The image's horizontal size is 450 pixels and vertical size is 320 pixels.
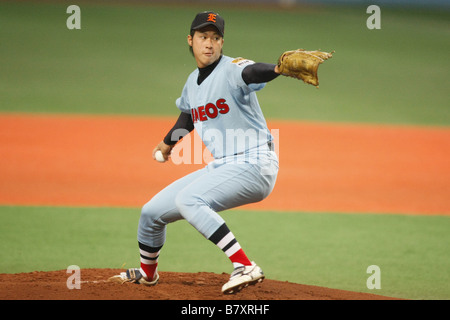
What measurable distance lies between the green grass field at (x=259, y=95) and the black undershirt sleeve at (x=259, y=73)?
2367mm

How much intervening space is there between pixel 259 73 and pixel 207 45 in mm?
559

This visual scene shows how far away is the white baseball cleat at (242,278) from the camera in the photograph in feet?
13.3

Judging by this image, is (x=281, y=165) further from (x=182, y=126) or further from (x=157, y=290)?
(x=157, y=290)

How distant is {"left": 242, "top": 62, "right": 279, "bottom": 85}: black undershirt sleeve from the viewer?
409cm

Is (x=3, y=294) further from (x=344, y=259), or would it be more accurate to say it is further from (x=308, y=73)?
(x=344, y=259)

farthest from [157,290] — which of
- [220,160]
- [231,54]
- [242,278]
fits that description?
[231,54]

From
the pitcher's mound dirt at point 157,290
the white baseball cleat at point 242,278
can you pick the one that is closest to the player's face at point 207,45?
the white baseball cleat at point 242,278

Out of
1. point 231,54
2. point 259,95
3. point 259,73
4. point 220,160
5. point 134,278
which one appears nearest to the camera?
point 259,73

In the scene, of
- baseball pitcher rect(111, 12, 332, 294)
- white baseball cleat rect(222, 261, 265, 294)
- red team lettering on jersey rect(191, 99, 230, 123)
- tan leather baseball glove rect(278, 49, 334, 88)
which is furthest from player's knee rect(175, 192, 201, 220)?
tan leather baseball glove rect(278, 49, 334, 88)

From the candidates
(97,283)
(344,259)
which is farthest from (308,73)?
(344,259)

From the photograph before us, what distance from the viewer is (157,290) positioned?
4.38 metres

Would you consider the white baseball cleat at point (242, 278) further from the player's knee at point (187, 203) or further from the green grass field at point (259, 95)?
the green grass field at point (259, 95)

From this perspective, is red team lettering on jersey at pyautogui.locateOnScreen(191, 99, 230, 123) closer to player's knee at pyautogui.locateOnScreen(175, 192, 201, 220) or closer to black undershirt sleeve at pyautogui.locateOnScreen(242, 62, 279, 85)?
black undershirt sleeve at pyautogui.locateOnScreen(242, 62, 279, 85)

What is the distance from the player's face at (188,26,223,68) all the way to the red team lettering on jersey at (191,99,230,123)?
33 cm
